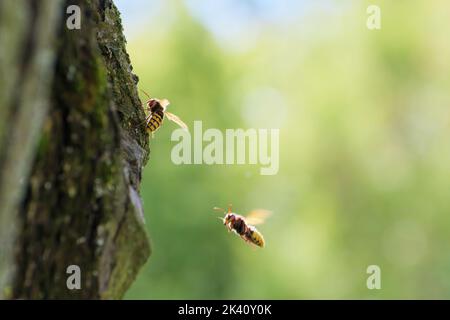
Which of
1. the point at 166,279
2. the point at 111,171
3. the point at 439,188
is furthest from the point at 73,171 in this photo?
the point at 439,188

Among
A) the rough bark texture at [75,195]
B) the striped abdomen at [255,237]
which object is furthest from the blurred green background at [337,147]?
the rough bark texture at [75,195]

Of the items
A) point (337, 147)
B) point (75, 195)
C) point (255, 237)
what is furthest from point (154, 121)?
point (337, 147)

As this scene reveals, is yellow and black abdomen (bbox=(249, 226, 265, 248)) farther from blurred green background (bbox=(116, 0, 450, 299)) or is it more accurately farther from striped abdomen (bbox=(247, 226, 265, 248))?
blurred green background (bbox=(116, 0, 450, 299))

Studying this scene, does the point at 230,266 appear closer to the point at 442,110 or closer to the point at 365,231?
the point at 365,231

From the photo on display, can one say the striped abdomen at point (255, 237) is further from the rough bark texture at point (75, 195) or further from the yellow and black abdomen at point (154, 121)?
the rough bark texture at point (75, 195)

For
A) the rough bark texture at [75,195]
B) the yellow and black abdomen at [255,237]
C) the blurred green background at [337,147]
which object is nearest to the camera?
the rough bark texture at [75,195]

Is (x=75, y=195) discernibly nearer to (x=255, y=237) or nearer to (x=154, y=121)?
(x=154, y=121)

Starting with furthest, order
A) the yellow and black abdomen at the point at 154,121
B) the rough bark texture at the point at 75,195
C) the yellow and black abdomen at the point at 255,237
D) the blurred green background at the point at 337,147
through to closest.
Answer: the blurred green background at the point at 337,147
the yellow and black abdomen at the point at 255,237
the yellow and black abdomen at the point at 154,121
the rough bark texture at the point at 75,195
